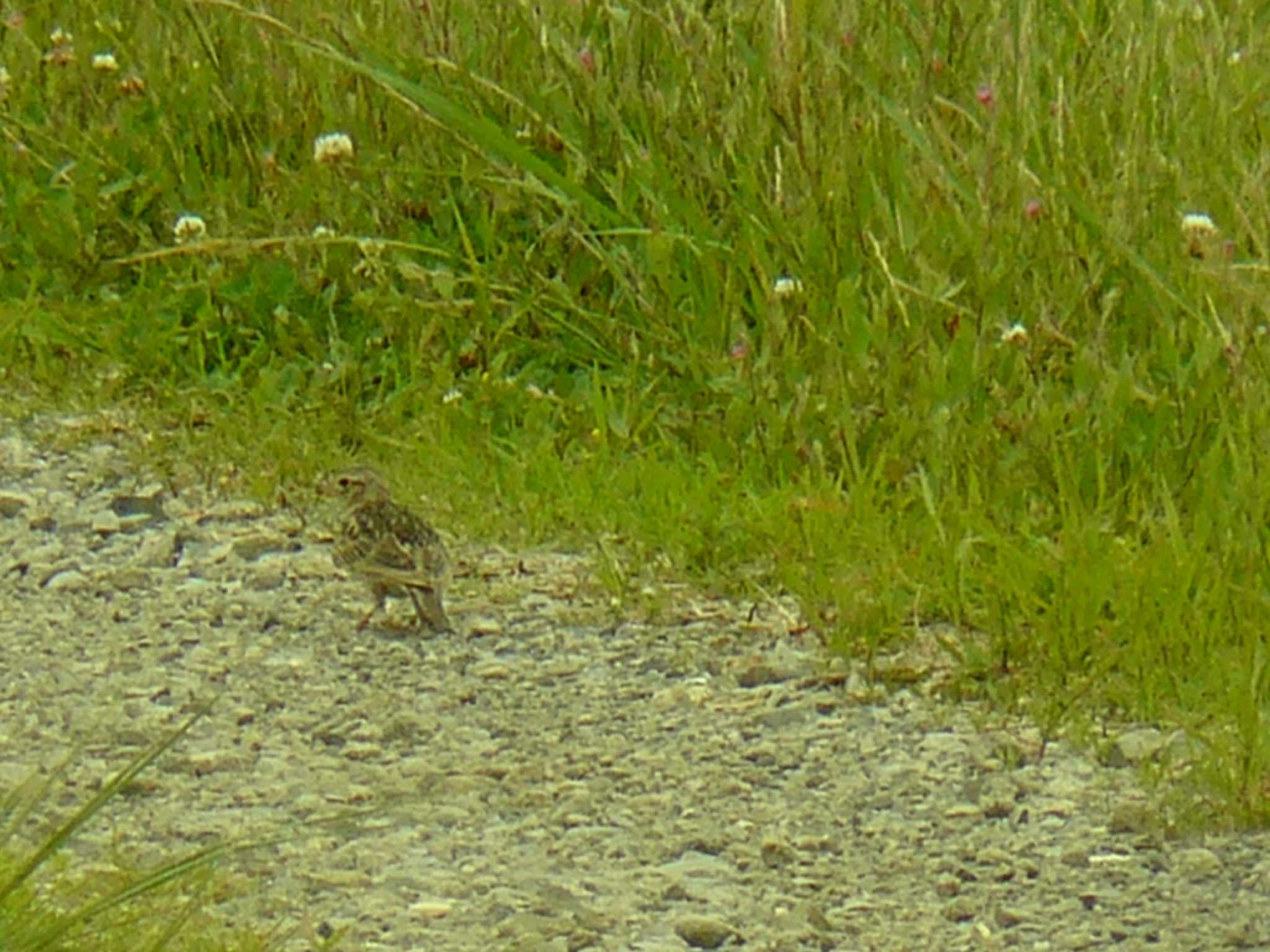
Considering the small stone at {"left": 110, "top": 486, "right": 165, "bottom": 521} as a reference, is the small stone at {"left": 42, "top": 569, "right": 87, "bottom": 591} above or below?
above

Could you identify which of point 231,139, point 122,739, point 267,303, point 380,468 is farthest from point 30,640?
point 231,139

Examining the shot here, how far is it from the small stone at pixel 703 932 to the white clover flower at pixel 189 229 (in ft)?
9.83

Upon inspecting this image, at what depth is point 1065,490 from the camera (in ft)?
16.9

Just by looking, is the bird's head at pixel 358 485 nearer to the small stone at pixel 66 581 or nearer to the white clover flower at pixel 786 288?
the small stone at pixel 66 581

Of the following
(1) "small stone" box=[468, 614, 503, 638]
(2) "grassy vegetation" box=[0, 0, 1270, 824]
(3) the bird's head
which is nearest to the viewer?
(2) "grassy vegetation" box=[0, 0, 1270, 824]

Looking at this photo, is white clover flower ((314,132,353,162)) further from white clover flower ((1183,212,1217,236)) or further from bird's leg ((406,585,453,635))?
white clover flower ((1183,212,1217,236))

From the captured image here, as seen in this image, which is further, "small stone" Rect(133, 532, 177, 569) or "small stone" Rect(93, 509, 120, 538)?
"small stone" Rect(93, 509, 120, 538)

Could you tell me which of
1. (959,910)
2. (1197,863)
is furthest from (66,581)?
(1197,863)

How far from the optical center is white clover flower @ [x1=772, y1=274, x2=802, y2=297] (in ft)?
18.9

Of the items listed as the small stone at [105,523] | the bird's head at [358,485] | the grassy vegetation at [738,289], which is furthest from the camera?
the small stone at [105,523]

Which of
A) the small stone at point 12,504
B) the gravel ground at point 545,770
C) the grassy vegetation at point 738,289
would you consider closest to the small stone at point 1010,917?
the gravel ground at point 545,770

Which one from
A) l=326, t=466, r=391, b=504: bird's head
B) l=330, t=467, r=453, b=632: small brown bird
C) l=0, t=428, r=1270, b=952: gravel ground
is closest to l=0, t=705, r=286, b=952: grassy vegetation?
l=0, t=428, r=1270, b=952: gravel ground

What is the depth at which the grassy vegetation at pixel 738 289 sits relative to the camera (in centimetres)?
507

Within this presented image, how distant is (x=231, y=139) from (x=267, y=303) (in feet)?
2.16
